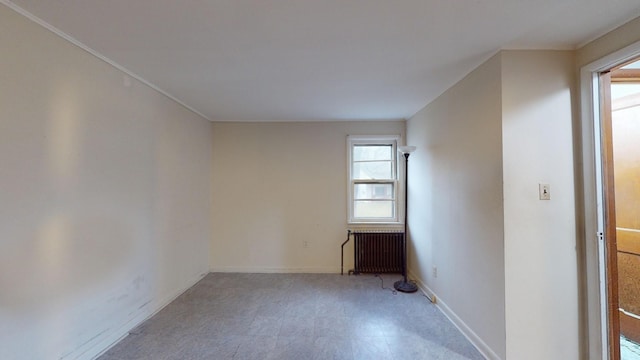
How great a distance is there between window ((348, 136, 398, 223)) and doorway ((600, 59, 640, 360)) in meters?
2.47

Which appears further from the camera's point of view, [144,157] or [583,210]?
[144,157]

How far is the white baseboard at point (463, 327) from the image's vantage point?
6.97ft

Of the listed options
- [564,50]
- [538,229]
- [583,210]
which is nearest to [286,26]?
[564,50]

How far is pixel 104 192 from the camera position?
2.26 metres

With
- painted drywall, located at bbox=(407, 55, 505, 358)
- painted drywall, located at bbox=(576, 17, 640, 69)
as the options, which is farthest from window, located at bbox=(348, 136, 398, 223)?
painted drywall, located at bbox=(576, 17, 640, 69)

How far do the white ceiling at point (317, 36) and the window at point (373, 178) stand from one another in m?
1.52

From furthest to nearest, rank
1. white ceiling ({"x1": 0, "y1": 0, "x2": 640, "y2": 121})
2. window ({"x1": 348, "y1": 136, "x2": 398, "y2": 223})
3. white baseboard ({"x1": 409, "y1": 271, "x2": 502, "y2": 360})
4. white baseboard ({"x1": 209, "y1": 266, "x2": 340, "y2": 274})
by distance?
window ({"x1": 348, "y1": 136, "x2": 398, "y2": 223})
white baseboard ({"x1": 209, "y1": 266, "x2": 340, "y2": 274})
white baseboard ({"x1": 409, "y1": 271, "x2": 502, "y2": 360})
white ceiling ({"x1": 0, "y1": 0, "x2": 640, "y2": 121})

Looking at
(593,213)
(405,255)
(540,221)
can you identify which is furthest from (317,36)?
(405,255)

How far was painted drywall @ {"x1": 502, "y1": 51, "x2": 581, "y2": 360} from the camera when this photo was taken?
6.44ft

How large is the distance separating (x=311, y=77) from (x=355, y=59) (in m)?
0.51

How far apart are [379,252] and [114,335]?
3.16m

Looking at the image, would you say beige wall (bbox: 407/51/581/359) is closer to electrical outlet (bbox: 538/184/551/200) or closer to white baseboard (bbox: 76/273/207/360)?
electrical outlet (bbox: 538/184/551/200)

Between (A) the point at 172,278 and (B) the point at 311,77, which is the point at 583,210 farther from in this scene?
(A) the point at 172,278

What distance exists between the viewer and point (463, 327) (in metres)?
2.48
